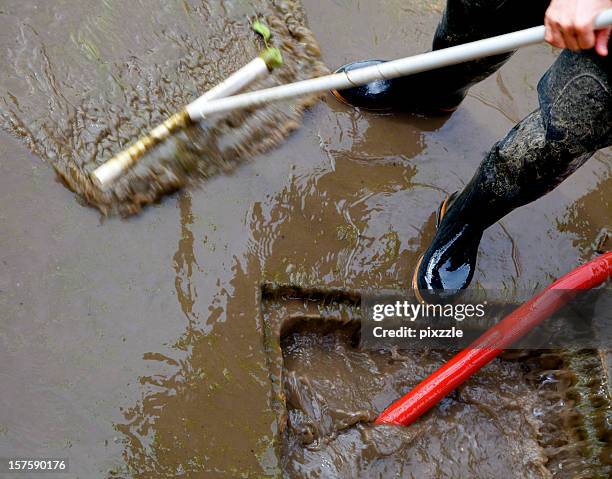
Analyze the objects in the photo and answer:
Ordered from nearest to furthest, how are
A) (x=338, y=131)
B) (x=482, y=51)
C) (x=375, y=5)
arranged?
(x=482, y=51) → (x=338, y=131) → (x=375, y=5)

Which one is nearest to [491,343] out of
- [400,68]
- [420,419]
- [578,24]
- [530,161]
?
[420,419]

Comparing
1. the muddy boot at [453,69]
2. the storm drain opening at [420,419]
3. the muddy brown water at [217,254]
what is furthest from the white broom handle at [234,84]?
the storm drain opening at [420,419]

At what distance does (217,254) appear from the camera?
2209 millimetres

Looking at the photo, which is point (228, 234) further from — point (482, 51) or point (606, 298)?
point (606, 298)

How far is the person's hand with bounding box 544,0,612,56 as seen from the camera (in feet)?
4.61

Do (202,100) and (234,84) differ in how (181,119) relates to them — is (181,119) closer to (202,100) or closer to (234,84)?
(202,100)

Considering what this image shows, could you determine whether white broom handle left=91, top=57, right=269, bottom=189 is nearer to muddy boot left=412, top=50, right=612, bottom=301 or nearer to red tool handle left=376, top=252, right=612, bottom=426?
muddy boot left=412, top=50, right=612, bottom=301

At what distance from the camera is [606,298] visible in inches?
95.0

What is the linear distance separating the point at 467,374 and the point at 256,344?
79 cm

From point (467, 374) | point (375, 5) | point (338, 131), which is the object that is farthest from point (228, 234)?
point (375, 5)

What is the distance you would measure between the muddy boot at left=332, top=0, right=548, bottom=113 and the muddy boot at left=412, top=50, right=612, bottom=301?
0.38 metres

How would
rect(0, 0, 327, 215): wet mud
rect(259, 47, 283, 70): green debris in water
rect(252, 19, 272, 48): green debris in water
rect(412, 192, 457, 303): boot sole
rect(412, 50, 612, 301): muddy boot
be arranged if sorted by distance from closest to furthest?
rect(412, 50, 612, 301): muddy boot
rect(0, 0, 327, 215): wet mud
rect(412, 192, 457, 303): boot sole
rect(259, 47, 283, 70): green debris in water
rect(252, 19, 272, 48): green debris in water

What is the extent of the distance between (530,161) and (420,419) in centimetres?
102

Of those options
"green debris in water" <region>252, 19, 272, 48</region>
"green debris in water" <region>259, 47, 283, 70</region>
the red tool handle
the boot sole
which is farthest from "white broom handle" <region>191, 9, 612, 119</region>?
the red tool handle
